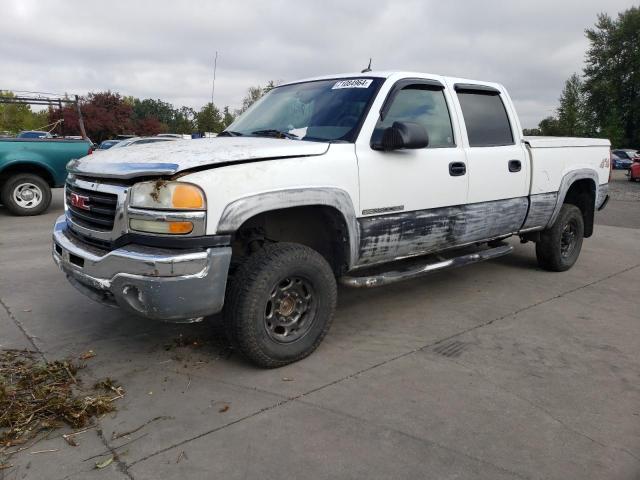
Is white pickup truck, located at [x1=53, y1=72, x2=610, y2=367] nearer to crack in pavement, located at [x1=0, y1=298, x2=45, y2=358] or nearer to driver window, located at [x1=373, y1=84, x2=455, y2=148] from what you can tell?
driver window, located at [x1=373, y1=84, x2=455, y2=148]

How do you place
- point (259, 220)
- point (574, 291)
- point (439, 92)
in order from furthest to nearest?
point (574, 291) < point (439, 92) < point (259, 220)

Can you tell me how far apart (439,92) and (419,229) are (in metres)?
1.23

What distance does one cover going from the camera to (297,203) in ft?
10.6

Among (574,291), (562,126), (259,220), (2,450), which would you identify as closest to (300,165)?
(259,220)

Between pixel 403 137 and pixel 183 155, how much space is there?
148cm

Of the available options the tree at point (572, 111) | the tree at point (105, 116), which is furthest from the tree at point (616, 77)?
the tree at point (105, 116)

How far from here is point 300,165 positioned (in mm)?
3283

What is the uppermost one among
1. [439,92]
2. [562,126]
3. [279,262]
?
[562,126]

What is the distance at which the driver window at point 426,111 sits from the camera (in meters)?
4.03

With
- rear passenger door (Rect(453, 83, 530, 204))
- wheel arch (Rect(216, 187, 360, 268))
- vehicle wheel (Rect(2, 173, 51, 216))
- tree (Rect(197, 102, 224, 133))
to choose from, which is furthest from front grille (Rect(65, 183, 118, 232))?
tree (Rect(197, 102, 224, 133))

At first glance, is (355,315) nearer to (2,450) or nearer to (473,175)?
(473,175)

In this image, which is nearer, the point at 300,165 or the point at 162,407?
the point at 162,407

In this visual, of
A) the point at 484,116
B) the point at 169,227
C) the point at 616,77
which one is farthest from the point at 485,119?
the point at 616,77

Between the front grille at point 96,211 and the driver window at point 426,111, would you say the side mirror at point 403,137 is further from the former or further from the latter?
the front grille at point 96,211
